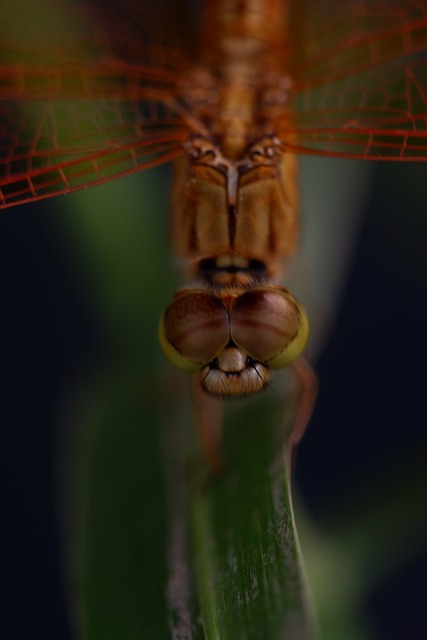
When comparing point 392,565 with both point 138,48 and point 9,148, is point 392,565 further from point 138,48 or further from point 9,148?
point 138,48

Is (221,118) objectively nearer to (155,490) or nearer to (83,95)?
(83,95)

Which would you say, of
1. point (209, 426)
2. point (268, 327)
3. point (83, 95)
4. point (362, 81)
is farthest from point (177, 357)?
point (362, 81)

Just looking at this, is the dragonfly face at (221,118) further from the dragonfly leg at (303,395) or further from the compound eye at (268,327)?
the dragonfly leg at (303,395)

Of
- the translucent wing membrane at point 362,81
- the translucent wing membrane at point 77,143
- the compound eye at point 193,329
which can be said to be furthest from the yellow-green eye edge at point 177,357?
the translucent wing membrane at point 362,81

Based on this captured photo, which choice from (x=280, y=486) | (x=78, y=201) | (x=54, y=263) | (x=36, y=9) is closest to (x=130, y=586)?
(x=280, y=486)

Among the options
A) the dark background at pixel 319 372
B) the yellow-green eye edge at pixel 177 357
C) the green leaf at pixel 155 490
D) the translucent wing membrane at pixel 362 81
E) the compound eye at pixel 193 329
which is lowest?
the dark background at pixel 319 372

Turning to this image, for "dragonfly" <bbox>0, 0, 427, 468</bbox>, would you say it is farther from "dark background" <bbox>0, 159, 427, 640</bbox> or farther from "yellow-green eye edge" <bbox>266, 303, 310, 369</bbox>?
"dark background" <bbox>0, 159, 427, 640</bbox>
